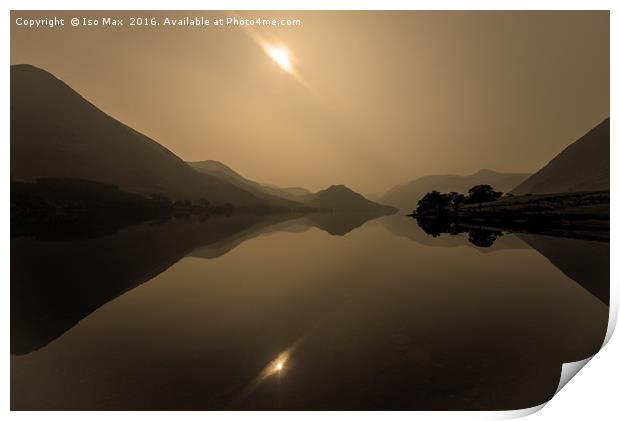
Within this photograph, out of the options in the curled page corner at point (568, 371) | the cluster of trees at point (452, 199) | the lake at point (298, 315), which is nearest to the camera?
the lake at point (298, 315)

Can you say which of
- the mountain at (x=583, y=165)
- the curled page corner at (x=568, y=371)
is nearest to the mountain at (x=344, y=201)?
the mountain at (x=583, y=165)

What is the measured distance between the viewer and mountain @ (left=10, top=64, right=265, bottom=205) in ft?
10.2

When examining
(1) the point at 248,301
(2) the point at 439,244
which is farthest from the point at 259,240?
(2) the point at 439,244

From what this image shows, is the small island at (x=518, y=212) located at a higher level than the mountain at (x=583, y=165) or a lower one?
lower

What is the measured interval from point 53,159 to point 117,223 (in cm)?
106

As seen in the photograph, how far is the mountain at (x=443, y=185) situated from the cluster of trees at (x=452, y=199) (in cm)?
4

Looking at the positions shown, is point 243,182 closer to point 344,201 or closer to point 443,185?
point 344,201

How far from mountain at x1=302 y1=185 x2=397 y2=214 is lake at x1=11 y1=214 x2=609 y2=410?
0.13 meters

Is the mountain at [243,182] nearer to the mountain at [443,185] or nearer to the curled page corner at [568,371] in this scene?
the mountain at [443,185]

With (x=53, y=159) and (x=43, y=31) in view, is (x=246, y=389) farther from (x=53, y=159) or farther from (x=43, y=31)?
(x=43, y=31)

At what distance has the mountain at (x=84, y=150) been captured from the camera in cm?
312

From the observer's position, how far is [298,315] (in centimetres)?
330

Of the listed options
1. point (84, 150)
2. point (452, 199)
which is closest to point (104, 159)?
point (84, 150)

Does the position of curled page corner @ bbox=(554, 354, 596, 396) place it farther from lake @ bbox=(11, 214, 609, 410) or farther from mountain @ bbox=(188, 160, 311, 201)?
mountain @ bbox=(188, 160, 311, 201)
